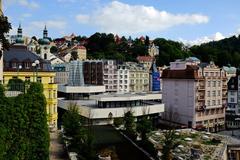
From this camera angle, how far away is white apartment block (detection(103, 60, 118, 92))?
3209 inches

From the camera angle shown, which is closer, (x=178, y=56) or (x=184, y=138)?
(x=184, y=138)

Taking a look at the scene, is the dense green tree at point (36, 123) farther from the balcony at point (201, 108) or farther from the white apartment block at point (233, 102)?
the white apartment block at point (233, 102)

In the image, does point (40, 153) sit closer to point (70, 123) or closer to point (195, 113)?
point (70, 123)

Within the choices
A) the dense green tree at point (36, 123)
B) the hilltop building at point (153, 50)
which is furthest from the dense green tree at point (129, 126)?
the hilltop building at point (153, 50)

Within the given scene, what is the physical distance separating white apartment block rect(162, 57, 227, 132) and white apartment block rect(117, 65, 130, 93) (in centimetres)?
2108

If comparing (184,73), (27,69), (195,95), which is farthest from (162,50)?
(27,69)

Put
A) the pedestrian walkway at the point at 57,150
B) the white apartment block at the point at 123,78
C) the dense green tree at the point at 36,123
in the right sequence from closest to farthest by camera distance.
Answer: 1. the dense green tree at the point at 36,123
2. the pedestrian walkway at the point at 57,150
3. the white apartment block at the point at 123,78

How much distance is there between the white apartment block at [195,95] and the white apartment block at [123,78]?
69.2 feet

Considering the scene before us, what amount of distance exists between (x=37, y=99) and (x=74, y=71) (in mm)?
48421

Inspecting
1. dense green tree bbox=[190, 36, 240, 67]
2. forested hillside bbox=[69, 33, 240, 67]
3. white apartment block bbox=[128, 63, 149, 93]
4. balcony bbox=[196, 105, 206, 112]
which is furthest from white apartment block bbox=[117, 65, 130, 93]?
dense green tree bbox=[190, 36, 240, 67]

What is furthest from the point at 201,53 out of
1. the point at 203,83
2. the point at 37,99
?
the point at 37,99

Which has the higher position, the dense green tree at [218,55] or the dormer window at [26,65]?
the dense green tree at [218,55]

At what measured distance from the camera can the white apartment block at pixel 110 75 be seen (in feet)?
267

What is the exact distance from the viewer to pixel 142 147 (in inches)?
1372
